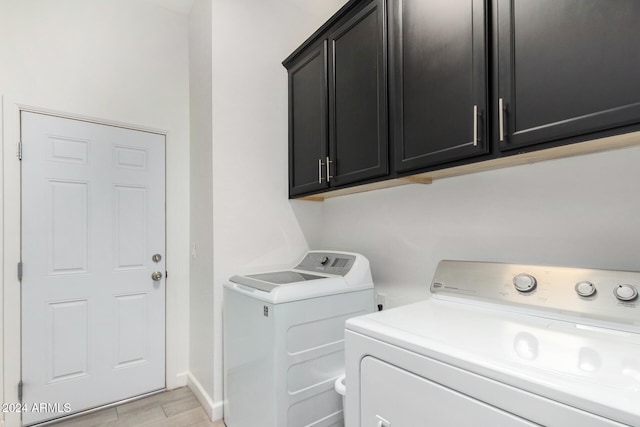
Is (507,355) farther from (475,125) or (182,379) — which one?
(182,379)

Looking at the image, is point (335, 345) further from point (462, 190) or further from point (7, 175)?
point (7, 175)

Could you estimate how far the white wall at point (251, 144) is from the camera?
2078mm

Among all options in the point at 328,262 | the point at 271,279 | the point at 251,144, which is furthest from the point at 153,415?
the point at 251,144

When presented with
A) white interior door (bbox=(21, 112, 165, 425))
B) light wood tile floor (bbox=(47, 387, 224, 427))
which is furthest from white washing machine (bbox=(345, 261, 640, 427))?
white interior door (bbox=(21, 112, 165, 425))

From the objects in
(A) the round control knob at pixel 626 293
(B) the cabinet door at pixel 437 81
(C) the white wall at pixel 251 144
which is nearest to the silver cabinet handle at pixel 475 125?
(B) the cabinet door at pixel 437 81

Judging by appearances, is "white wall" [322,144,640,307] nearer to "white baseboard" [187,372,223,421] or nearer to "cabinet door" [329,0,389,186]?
"cabinet door" [329,0,389,186]

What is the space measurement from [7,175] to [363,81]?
7.39 ft

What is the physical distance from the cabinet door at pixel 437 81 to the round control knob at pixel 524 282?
49 cm

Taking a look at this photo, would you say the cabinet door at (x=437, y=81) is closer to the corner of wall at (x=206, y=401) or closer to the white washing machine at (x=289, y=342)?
the white washing machine at (x=289, y=342)

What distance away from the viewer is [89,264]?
2189mm

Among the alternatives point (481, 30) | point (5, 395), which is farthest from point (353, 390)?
point (5, 395)

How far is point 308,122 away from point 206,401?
6.61ft

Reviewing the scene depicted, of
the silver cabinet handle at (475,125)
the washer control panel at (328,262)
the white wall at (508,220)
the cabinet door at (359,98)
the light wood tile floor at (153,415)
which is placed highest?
the cabinet door at (359,98)

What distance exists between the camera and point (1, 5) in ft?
6.47
